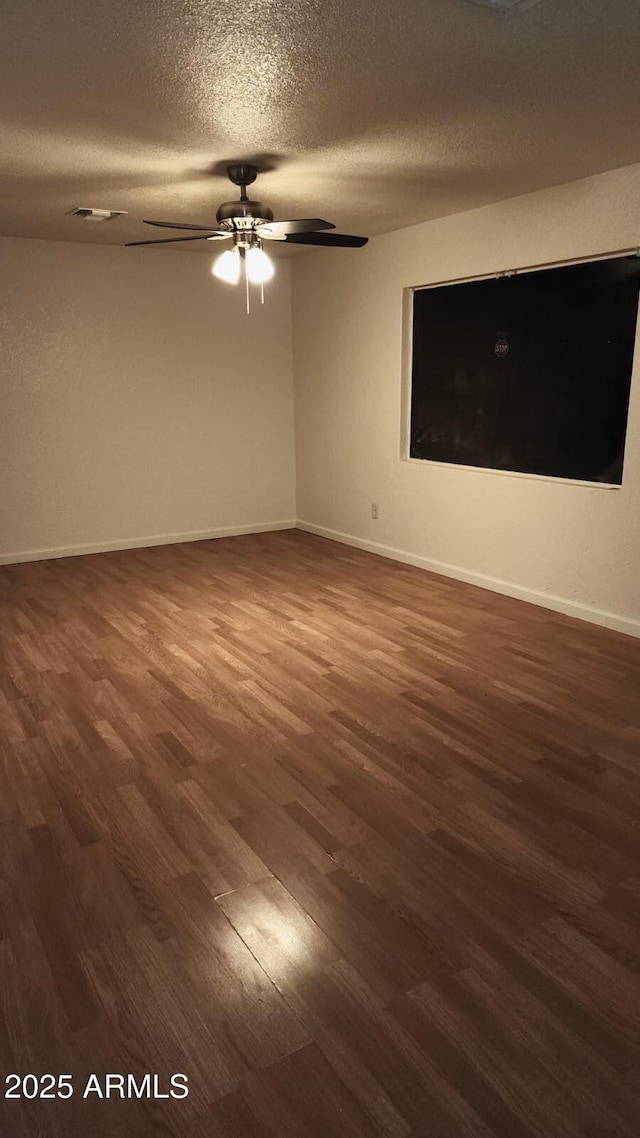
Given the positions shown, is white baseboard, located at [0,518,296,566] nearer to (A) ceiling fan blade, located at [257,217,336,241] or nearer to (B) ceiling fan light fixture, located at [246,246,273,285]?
(B) ceiling fan light fixture, located at [246,246,273,285]

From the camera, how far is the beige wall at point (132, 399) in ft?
18.6

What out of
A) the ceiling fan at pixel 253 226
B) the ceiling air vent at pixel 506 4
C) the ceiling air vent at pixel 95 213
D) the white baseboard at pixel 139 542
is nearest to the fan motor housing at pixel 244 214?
the ceiling fan at pixel 253 226

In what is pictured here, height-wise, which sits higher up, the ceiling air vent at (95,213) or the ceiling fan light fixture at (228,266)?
the ceiling air vent at (95,213)

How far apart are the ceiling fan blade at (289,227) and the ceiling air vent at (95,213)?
1425 mm

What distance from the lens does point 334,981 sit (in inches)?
68.4

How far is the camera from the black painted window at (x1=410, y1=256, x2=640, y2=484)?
13.1ft

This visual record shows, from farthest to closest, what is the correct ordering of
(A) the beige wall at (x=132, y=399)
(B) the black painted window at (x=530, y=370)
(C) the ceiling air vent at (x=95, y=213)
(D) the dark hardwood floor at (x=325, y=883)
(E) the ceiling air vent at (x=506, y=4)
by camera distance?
1. (A) the beige wall at (x=132, y=399)
2. (C) the ceiling air vent at (x=95, y=213)
3. (B) the black painted window at (x=530, y=370)
4. (E) the ceiling air vent at (x=506, y=4)
5. (D) the dark hardwood floor at (x=325, y=883)

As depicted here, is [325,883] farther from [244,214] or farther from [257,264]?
[257,264]

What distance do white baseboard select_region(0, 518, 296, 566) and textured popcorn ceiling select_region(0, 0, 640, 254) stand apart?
2.72m

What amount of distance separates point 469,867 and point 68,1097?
46.7 inches

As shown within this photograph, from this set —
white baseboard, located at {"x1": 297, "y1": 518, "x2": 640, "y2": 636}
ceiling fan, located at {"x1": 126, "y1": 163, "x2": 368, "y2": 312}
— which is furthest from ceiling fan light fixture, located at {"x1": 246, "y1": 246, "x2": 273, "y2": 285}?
white baseboard, located at {"x1": 297, "y1": 518, "x2": 640, "y2": 636}

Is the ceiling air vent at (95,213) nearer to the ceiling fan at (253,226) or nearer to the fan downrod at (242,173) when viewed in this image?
the ceiling fan at (253,226)

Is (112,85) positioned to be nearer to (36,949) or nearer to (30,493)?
(36,949)

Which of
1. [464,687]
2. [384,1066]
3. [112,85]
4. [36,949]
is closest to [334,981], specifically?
[384,1066]
